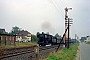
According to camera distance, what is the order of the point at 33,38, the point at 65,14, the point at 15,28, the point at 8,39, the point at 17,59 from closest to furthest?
the point at 17,59 → the point at 65,14 → the point at 8,39 → the point at 33,38 → the point at 15,28

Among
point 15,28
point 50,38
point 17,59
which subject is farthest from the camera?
point 15,28

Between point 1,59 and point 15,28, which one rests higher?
point 15,28

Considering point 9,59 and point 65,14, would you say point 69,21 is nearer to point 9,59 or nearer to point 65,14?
point 65,14

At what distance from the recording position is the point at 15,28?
13162 centimetres

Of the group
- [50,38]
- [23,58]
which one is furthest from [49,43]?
[23,58]

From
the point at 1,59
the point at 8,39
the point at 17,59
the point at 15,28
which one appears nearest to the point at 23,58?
the point at 17,59

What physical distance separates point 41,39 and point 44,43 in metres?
1.06

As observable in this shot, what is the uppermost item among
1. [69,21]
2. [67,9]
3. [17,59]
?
[67,9]

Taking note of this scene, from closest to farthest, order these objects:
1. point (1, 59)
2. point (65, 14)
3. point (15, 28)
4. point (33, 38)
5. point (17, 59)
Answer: point (1, 59) → point (17, 59) → point (65, 14) → point (33, 38) → point (15, 28)

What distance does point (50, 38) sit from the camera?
4378 cm

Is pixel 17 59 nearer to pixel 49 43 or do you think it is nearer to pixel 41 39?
pixel 41 39

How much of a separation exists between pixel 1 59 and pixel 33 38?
62.0 m

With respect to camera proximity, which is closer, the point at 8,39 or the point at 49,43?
the point at 49,43

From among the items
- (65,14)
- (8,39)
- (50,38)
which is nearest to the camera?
(65,14)
